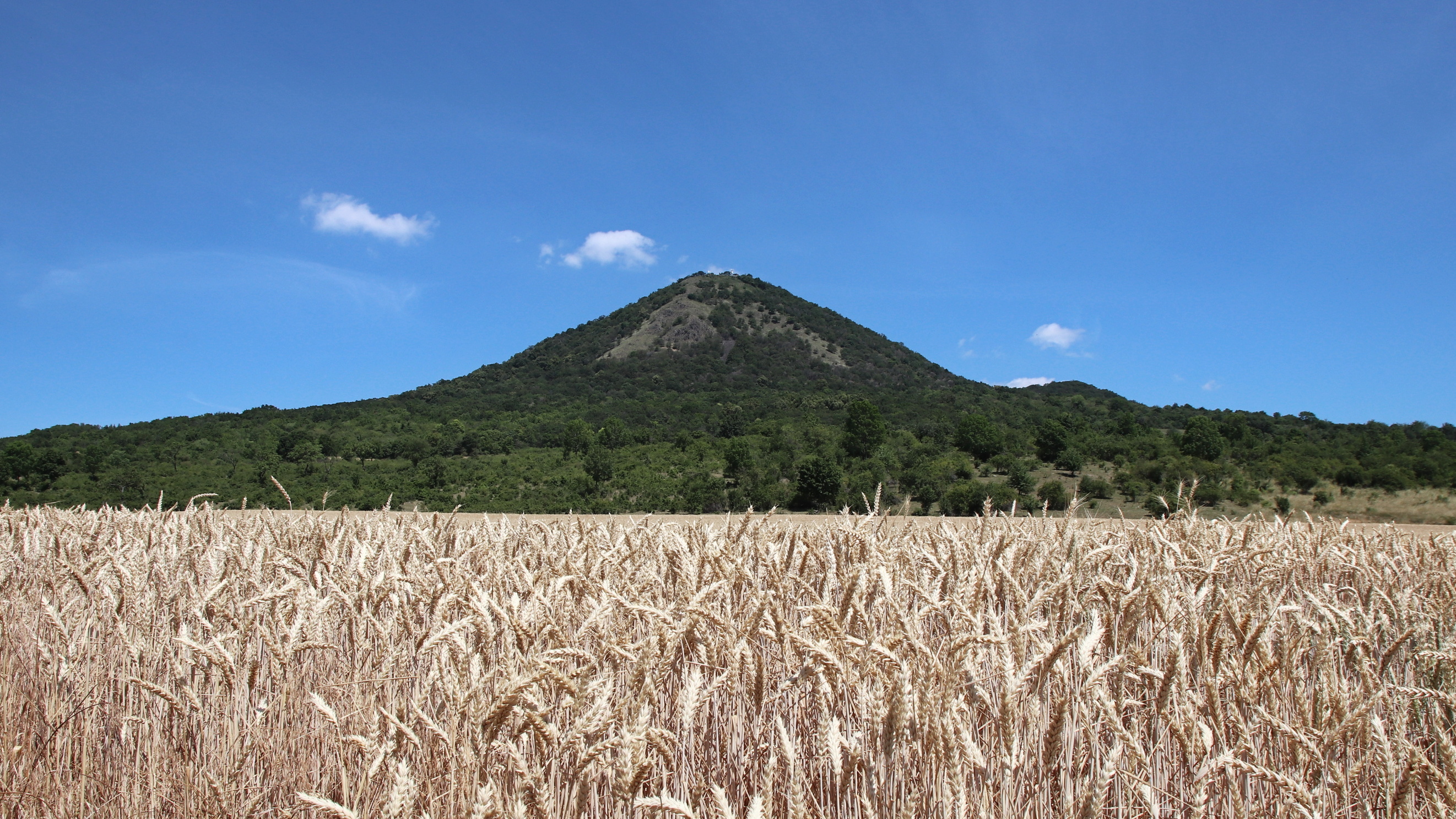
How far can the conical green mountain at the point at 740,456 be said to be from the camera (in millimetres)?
33688

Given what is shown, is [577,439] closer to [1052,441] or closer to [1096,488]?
[1052,441]

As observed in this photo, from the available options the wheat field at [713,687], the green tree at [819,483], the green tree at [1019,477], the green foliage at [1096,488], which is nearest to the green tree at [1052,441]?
the green tree at [1019,477]

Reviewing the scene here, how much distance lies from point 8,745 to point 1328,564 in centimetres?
662

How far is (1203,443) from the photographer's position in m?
39.2

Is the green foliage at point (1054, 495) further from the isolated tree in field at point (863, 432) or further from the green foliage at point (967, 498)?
the isolated tree in field at point (863, 432)

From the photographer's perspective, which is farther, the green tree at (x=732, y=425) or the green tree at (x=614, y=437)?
the green tree at (x=732, y=425)

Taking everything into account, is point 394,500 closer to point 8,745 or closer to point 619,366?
point 8,745

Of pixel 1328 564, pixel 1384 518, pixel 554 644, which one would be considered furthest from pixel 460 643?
pixel 1384 518

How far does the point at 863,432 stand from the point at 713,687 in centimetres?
4151

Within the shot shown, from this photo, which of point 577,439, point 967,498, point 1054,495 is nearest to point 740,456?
point 967,498

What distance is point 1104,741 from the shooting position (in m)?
2.39

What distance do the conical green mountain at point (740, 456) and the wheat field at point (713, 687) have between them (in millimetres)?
11961

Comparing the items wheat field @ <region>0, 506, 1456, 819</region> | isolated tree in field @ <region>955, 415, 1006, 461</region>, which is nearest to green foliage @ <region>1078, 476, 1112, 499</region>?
isolated tree in field @ <region>955, 415, 1006, 461</region>

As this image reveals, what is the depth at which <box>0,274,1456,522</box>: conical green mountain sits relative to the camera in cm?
3369
